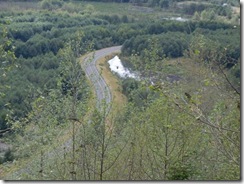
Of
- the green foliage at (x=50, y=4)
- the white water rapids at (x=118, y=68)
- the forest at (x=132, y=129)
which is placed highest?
the forest at (x=132, y=129)

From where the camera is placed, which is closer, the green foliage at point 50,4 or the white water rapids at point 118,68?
the white water rapids at point 118,68

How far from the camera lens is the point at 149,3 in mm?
41750

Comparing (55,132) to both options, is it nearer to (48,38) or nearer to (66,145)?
(66,145)

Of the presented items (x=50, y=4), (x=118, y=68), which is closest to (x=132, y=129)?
(x=118, y=68)

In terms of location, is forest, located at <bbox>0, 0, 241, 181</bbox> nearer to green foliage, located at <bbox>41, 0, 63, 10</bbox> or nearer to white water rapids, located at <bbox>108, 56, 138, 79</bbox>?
white water rapids, located at <bbox>108, 56, 138, 79</bbox>

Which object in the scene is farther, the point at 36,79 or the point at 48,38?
the point at 48,38

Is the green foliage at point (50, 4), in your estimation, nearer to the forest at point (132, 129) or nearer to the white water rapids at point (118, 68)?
the white water rapids at point (118, 68)

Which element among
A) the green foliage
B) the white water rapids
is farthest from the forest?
the green foliage

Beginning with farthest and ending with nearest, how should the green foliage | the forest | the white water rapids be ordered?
the green foliage → the white water rapids → the forest

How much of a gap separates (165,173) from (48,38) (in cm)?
2607

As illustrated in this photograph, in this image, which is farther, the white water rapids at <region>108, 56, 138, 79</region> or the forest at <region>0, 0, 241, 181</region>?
the white water rapids at <region>108, 56, 138, 79</region>

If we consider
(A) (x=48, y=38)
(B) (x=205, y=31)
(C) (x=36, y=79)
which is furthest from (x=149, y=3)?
(C) (x=36, y=79)

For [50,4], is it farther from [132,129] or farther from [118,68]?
[132,129]

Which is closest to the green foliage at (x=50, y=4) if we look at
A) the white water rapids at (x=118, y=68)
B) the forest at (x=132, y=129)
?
the white water rapids at (x=118, y=68)
